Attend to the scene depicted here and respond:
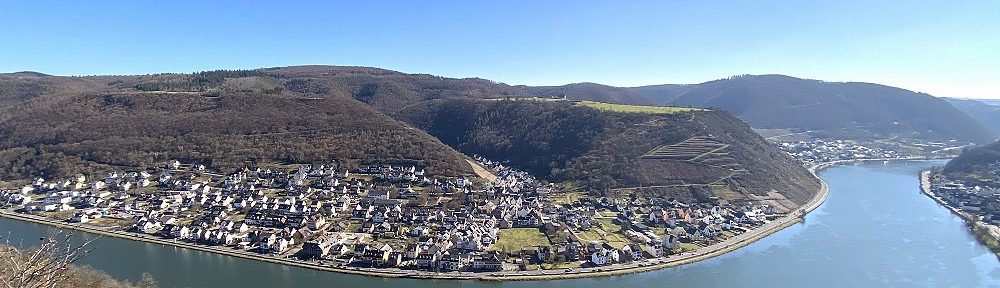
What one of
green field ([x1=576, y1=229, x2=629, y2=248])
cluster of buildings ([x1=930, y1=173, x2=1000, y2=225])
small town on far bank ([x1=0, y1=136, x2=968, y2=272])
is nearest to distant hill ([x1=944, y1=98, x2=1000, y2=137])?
cluster of buildings ([x1=930, y1=173, x2=1000, y2=225])

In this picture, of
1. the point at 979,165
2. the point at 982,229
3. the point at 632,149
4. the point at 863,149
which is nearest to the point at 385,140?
the point at 632,149

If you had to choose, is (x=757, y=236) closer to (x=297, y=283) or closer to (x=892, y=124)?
(x=297, y=283)

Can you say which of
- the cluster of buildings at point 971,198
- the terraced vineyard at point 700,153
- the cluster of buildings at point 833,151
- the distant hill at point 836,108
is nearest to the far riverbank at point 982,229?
the cluster of buildings at point 971,198

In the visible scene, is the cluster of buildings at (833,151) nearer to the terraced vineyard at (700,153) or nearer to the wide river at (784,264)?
the terraced vineyard at (700,153)

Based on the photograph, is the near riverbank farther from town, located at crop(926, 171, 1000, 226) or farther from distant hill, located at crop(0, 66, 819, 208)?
town, located at crop(926, 171, 1000, 226)

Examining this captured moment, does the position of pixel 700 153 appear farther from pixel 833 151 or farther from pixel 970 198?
pixel 833 151

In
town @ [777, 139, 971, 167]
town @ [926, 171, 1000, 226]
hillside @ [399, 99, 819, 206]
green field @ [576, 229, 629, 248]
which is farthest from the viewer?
town @ [777, 139, 971, 167]
